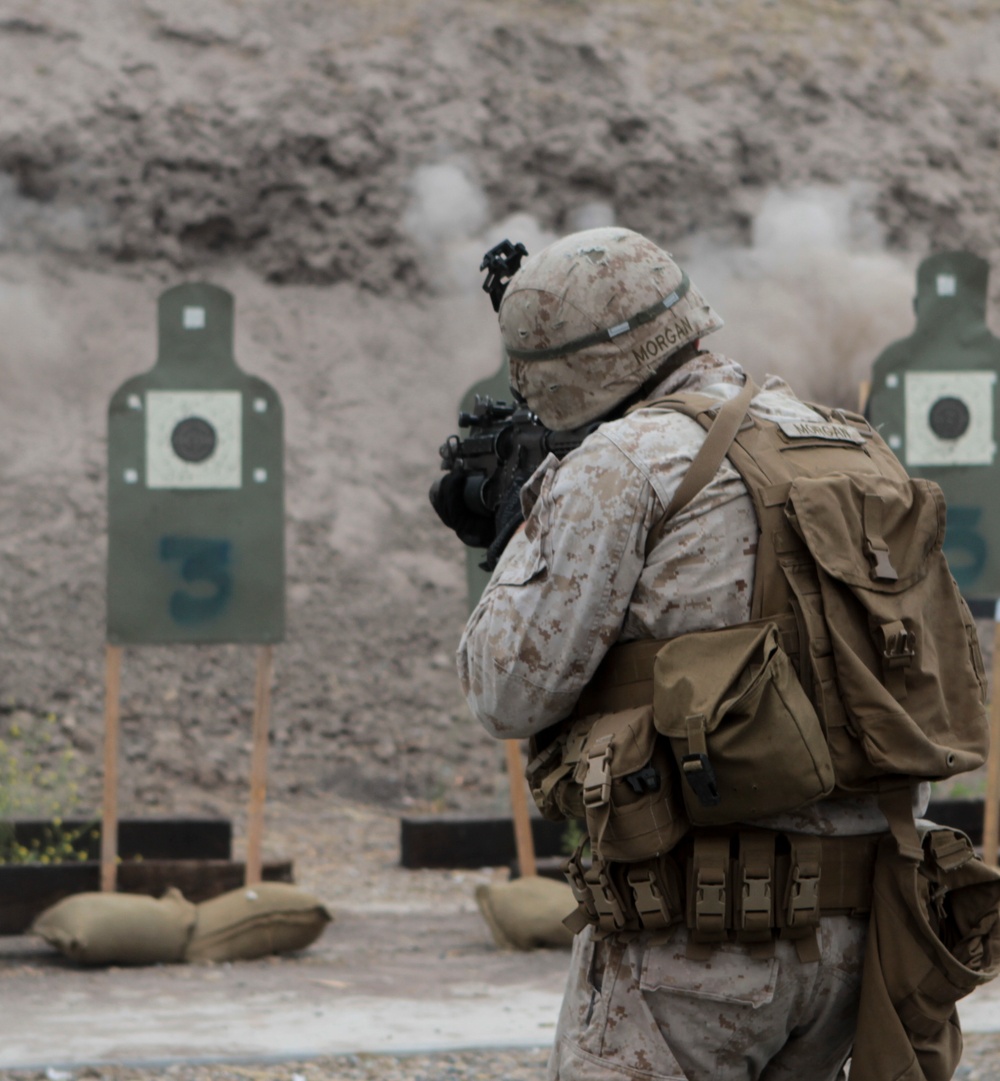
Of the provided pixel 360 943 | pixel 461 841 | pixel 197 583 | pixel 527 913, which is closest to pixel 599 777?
pixel 527 913

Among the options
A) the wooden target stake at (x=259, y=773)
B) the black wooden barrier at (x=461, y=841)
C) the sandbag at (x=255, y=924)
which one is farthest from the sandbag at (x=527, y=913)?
the black wooden barrier at (x=461, y=841)

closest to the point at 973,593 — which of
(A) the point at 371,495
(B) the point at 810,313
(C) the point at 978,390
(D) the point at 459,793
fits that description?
(C) the point at 978,390

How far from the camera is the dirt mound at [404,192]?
10820mm

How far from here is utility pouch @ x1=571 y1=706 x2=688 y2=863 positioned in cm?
191

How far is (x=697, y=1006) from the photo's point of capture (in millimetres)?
1964

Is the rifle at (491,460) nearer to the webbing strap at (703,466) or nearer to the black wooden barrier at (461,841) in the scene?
the webbing strap at (703,466)

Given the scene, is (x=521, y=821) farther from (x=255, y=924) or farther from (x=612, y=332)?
(x=612, y=332)

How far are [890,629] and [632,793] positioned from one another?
360mm

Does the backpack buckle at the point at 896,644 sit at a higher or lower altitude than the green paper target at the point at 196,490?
lower

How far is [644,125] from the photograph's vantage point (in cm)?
1288

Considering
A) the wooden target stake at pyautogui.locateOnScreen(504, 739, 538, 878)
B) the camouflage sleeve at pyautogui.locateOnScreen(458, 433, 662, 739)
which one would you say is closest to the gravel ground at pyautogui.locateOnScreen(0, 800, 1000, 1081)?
the wooden target stake at pyautogui.locateOnScreen(504, 739, 538, 878)

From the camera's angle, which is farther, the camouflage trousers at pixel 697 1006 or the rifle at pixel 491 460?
the rifle at pixel 491 460

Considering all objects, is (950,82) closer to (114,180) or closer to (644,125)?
(644,125)

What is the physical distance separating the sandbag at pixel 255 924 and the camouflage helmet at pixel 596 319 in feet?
11.1
